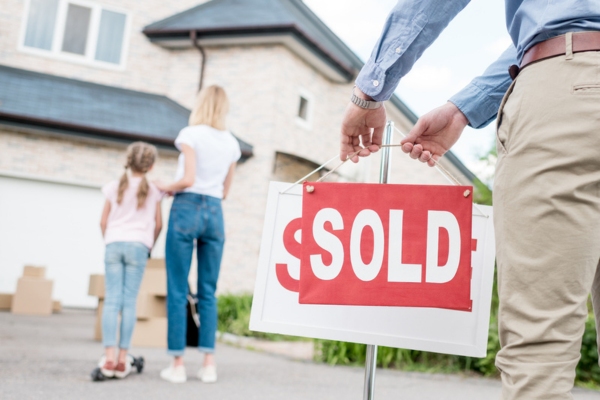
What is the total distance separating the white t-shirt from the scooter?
1.35 meters

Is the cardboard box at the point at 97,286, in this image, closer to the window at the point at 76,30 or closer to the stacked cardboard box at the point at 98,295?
the stacked cardboard box at the point at 98,295

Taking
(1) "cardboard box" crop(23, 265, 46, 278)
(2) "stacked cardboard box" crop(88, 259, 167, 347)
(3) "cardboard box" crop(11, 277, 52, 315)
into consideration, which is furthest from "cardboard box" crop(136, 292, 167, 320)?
(1) "cardboard box" crop(23, 265, 46, 278)

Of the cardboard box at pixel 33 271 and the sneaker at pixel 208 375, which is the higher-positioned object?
the cardboard box at pixel 33 271

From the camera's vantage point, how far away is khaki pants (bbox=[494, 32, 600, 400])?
1.20 metres

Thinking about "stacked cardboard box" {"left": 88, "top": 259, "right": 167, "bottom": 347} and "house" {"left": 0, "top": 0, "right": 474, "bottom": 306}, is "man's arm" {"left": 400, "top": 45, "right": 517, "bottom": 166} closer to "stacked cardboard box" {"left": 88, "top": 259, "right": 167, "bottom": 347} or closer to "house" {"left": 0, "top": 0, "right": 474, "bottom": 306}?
"stacked cardboard box" {"left": 88, "top": 259, "right": 167, "bottom": 347}

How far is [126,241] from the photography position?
460 cm

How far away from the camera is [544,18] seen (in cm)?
136

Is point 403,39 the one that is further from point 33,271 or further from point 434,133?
point 33,271

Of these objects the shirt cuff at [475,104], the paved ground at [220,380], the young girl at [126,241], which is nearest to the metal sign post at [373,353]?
the shirt cuff at [475,104]

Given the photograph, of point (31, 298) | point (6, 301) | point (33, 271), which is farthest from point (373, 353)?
point (6, 301)

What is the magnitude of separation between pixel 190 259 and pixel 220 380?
927mm

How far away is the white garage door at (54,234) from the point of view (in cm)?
1194

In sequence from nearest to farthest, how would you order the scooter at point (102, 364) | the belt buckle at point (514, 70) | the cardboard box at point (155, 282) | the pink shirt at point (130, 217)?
the belt buckle at point (514, 70), the scooter at point (102, 364), the pink shirt at point (130, 217), the cardboard box at point (155, 282)

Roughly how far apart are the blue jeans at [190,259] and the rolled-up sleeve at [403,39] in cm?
286
